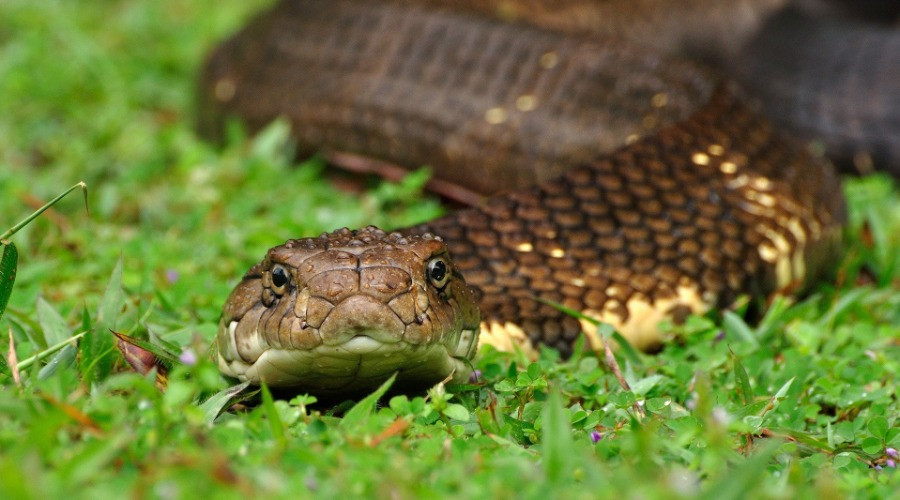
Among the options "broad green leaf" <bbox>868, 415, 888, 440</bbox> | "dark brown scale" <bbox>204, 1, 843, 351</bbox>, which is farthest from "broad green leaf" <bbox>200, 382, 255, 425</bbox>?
"broad green leaf" <bbox>868, 415, 888, 440</bbox>

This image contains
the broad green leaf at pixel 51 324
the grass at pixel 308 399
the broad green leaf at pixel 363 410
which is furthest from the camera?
the broad green leaf at pixel 51 324

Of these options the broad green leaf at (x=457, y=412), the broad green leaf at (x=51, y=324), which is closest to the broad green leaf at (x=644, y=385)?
the broad green leaf at (x=457, y=412)

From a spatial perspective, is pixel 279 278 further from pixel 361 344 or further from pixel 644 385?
pixel 644 385

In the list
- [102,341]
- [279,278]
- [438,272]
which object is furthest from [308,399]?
[102,341]

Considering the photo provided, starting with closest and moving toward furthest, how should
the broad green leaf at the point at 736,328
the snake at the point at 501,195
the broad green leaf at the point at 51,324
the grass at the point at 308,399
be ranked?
the grass at the point at 308,399
the snake at the point at 501,195
the broad green leaf at the point at 51,324
the broad green leaf at the point at 736,328

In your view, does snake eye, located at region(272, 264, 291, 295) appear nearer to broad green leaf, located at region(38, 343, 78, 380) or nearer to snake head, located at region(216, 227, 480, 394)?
snake head, located at region(216, 227, 480, 394)

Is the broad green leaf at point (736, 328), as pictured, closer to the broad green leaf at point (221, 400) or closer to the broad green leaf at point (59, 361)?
the broad green leaf at point (221, 400)

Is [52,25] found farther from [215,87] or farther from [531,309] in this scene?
[531,309]
